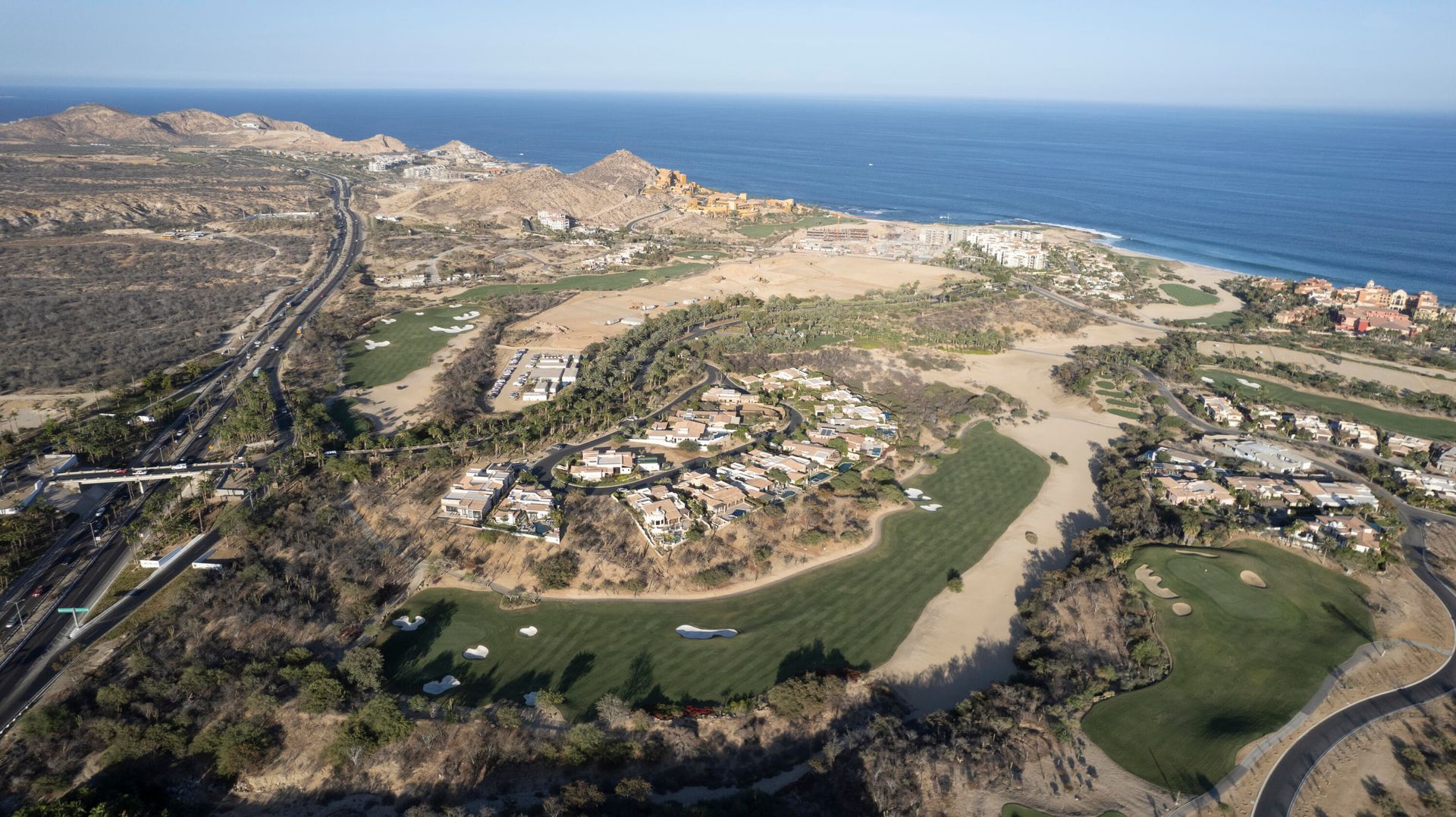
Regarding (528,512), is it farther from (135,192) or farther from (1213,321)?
(135,192)

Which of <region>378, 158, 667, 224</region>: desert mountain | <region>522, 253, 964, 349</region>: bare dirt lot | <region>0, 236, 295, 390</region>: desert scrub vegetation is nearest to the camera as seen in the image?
<region>0, 236, 295, 390</region>: desert scrub vegetation

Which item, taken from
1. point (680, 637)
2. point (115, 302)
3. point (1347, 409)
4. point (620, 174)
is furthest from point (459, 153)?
point (1347, 409)

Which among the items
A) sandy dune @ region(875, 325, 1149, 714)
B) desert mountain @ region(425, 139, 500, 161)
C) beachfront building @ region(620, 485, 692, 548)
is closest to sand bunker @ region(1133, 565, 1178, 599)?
sandy dune @ region(875, 325, 1149, 714)

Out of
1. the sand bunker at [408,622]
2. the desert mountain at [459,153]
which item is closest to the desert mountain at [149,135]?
the desert mountain at [459,153]

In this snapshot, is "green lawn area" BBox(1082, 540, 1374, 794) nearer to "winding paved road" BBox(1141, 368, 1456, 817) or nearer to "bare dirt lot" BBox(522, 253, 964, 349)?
"winding paved road" BBox(1141, 368, 1456, 817)

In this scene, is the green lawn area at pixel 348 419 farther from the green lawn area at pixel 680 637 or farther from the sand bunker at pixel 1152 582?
the sand bunker at pixel 1152 582

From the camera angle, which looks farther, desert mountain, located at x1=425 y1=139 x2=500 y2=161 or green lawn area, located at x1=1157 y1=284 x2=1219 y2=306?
desert mountain, located at x1=425 y1=139 x2=500 y2=161
